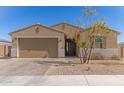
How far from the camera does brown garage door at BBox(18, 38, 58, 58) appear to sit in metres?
27.7

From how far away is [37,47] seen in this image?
2770 cm

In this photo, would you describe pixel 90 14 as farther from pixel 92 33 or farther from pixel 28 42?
pixel 28 42

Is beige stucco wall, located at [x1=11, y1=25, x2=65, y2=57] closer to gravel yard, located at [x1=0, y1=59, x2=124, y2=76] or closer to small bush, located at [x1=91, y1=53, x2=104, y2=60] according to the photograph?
small bush, located at [x1=91, y1=53, x2=104, y2=60]

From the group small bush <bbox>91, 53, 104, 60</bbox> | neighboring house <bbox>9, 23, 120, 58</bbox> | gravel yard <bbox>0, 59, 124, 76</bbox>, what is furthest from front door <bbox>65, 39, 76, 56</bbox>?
gravel yard <bbox>0, 59, 124, 76</bbox>

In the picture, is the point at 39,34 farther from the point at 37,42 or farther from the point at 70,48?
the point at 70,48

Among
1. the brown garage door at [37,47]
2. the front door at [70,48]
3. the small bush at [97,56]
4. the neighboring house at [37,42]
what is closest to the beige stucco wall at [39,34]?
Answer: the neighboring house at [37,42]

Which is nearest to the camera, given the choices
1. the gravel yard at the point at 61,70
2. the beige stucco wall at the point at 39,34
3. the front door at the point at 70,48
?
the gravel yard at the point at 61,70

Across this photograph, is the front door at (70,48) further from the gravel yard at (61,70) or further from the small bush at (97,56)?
the gravel yard at (61,70)

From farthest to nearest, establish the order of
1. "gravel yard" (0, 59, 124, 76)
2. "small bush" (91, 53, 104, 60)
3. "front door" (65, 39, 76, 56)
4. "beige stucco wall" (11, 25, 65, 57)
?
"front door" (65, 39, 76, 56) → "beige stucco wall" (11, 25, 65, 57) → "small bush" (91, 53, 104, 60) → "gravel yard" (0, 59, 124, 76)

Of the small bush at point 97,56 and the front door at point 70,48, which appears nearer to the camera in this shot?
the small bush at point 97,56

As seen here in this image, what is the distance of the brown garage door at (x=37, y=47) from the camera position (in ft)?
90.9
